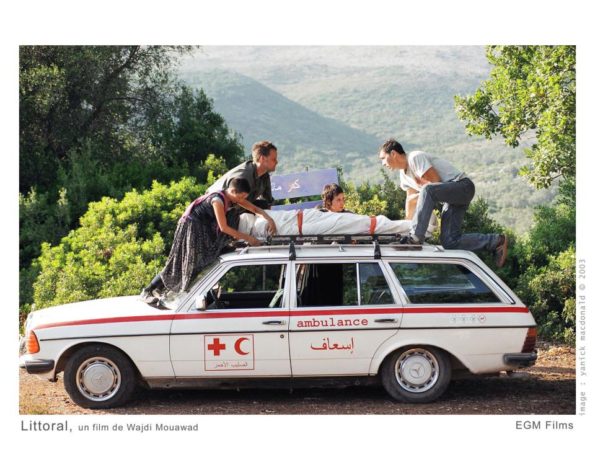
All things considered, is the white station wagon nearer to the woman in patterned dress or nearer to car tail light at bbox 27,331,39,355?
car tail light at bbox 27,331,39,355

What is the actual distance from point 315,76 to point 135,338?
24.8 meters

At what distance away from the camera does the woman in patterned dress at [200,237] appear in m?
8.61

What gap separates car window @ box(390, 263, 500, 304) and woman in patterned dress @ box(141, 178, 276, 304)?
4.83ft

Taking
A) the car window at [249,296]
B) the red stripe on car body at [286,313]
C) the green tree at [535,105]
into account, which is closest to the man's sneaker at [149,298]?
the red stripe on car body at [286,313]

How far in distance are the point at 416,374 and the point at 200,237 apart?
8.55 ft

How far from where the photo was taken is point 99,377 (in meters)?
8.21

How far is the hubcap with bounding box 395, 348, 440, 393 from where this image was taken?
827 centimetres

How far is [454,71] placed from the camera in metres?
28.4

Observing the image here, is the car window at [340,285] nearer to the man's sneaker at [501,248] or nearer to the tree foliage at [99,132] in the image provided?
the man's sneaker at [501,248]

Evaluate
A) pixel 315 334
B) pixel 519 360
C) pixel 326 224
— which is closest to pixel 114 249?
pixel 326 224

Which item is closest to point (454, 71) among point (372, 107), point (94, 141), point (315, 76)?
point (372, 107)

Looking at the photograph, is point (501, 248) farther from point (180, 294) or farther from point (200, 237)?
point (180, 294)

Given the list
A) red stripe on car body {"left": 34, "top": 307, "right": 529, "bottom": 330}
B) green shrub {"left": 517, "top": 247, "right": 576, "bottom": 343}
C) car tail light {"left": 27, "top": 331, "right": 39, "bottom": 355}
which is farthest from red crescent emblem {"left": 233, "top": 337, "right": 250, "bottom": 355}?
green shrub {"left": 517, "top": 247, "right": 576, "bottom": 343}
